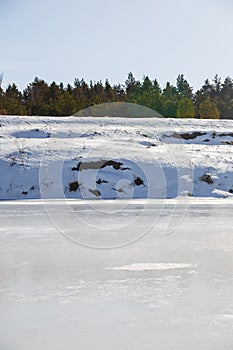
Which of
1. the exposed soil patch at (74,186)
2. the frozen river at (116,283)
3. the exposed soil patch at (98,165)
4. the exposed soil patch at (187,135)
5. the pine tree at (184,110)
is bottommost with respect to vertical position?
the frozen river at (116,283)

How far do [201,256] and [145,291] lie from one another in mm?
1218

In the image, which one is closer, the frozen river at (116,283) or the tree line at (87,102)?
the frozen river at (116,283)

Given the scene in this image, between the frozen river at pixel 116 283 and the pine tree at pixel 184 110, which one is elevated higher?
the pine tree at pixel 184 110

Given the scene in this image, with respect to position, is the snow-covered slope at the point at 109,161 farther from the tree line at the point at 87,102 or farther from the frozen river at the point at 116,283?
the tree line at the point at 87,102

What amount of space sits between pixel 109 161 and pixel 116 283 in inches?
330

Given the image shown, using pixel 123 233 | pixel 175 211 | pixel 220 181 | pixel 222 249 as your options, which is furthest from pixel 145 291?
pixel 220 181

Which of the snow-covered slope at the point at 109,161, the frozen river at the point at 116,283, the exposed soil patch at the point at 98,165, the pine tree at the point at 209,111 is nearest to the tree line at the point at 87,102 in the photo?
the pine tree at the point at 209,111

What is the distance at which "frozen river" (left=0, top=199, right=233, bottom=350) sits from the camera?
243cm

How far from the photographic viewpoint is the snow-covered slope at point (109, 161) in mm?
10547

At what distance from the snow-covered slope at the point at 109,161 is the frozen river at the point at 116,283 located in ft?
12.5

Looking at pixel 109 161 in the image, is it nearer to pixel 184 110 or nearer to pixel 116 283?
pixel 116 283

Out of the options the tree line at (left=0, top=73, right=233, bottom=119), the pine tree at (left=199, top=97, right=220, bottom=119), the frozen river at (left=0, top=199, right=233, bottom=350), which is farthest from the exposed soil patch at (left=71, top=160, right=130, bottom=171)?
the pine tree at (left=199, top=97, right=220, bottom=119)

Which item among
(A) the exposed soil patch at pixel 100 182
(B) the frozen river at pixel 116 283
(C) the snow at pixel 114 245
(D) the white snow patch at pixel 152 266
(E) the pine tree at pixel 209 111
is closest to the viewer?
(B) the frozen river at pixel 116 283

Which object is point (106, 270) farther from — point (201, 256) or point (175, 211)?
point (175, 211)
